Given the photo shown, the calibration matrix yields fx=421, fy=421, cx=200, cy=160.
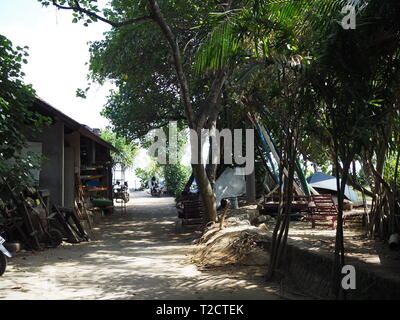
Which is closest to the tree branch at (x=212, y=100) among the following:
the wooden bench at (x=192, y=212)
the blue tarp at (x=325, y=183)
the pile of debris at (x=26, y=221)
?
the wooden bench at (x=192, y=212)

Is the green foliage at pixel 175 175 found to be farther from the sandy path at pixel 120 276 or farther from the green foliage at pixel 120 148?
the sandy path at pixel 120 276

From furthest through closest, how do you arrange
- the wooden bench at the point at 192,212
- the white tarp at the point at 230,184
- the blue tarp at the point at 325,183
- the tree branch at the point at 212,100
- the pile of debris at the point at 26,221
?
the white tarp at the point at 230,184 < the blue tarp at the point at 325,183 < the wooden bench at the point at 192,212 < the tree branch at the point at 212,100 < the pile of debris at the point at 26,221

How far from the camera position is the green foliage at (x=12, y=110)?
7.55 m

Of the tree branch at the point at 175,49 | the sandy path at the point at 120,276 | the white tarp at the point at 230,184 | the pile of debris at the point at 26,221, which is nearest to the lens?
the sandy path at the point at 120,276

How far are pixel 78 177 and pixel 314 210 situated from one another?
26.2 feet

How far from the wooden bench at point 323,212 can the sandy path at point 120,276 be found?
10.6 feet

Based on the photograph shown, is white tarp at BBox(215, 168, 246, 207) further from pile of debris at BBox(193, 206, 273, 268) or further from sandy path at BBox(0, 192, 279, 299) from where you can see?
pile of debris at BBox(193, 206, 273, 268)

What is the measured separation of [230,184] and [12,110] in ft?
40.3

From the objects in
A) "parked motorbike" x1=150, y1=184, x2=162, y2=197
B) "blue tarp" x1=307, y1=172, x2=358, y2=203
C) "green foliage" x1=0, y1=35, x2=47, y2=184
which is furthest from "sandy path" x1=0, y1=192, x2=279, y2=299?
"parked motorbike" x1=150, y1=184, x2=162, y2=197

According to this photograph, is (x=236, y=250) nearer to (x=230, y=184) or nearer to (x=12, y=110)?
(x=12, y=110)

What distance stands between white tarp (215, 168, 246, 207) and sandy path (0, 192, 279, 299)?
7.75 metres

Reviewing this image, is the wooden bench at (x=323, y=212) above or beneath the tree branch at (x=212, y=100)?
Answer: beneath
